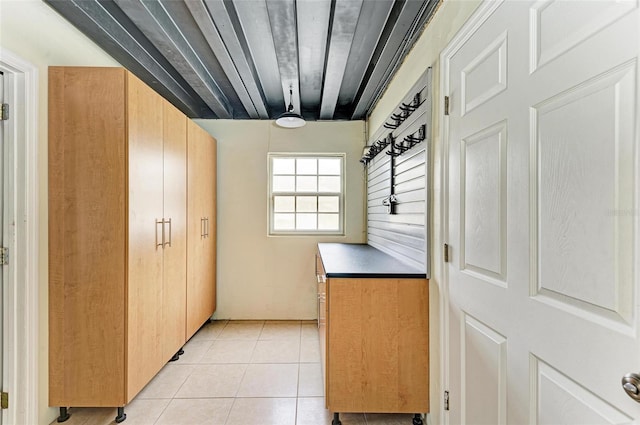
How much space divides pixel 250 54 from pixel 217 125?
1.44 m

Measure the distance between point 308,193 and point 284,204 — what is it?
327mm

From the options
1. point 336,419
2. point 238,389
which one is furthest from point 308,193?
point 336,419

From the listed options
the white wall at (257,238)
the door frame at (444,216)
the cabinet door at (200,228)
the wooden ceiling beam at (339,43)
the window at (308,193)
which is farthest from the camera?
the window at (308,193)

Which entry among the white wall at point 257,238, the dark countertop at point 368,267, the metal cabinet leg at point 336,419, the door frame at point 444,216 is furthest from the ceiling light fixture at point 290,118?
the metal cabinet leg at point 336,419

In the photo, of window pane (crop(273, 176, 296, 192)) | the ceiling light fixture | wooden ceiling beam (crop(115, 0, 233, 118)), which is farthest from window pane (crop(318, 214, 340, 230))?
wooden ceiling beam (crop(115, 0, 233, 118))

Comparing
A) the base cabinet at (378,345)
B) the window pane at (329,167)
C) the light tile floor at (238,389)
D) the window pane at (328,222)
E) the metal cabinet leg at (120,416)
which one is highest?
the window pane at (329,167)

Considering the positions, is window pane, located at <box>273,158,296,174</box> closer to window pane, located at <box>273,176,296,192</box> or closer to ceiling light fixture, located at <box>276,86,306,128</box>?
window pane, located at <box>273,176,296,192</box>

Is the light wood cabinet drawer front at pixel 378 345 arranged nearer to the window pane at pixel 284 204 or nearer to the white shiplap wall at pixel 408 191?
the white shiplap wall at pixel 408 191

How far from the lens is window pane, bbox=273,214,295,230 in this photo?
155 inches

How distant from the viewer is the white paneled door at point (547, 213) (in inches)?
30.8

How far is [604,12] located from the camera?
0.81 metres

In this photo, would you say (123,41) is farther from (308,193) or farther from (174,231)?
(308,193)

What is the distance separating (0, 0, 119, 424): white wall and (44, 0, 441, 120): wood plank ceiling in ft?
0.39

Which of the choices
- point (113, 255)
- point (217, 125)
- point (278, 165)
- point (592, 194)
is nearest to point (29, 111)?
point (113, 255)
